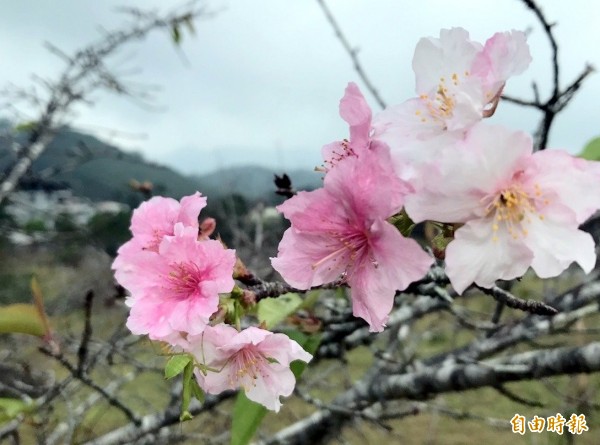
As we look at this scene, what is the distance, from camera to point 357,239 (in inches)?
17.8

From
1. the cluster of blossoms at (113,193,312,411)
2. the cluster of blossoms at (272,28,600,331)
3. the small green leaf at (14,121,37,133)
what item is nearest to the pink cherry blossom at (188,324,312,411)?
the cluster of blossoms at (113,193,312,411)

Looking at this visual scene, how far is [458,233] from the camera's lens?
40cm

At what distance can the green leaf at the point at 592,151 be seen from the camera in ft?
2.52

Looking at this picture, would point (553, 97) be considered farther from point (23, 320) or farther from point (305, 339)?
point (23, 320)

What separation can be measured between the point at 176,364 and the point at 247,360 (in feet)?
0.32

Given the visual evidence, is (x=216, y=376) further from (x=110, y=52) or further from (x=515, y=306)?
(x=110, y=52)

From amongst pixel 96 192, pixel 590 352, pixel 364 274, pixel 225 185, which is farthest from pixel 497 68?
pixel 96 192

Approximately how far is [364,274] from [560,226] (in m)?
0.14

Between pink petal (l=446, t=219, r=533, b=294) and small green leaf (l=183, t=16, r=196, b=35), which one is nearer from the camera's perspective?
pink petal (l=446, t=219, r=533, b=294)

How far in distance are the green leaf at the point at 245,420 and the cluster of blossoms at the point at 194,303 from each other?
19cm

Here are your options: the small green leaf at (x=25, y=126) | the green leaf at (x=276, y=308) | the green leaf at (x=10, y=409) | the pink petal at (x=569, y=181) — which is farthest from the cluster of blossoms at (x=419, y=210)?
the small green leaf at (x=25, y=126)

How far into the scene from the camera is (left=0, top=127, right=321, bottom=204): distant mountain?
8.38ft

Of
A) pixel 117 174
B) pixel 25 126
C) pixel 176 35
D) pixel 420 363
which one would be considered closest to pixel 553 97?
pixel 420 363

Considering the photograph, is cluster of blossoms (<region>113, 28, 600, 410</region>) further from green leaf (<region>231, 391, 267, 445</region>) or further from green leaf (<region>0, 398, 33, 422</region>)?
green leaf (<region>0, 398, 33, 422</region>)
